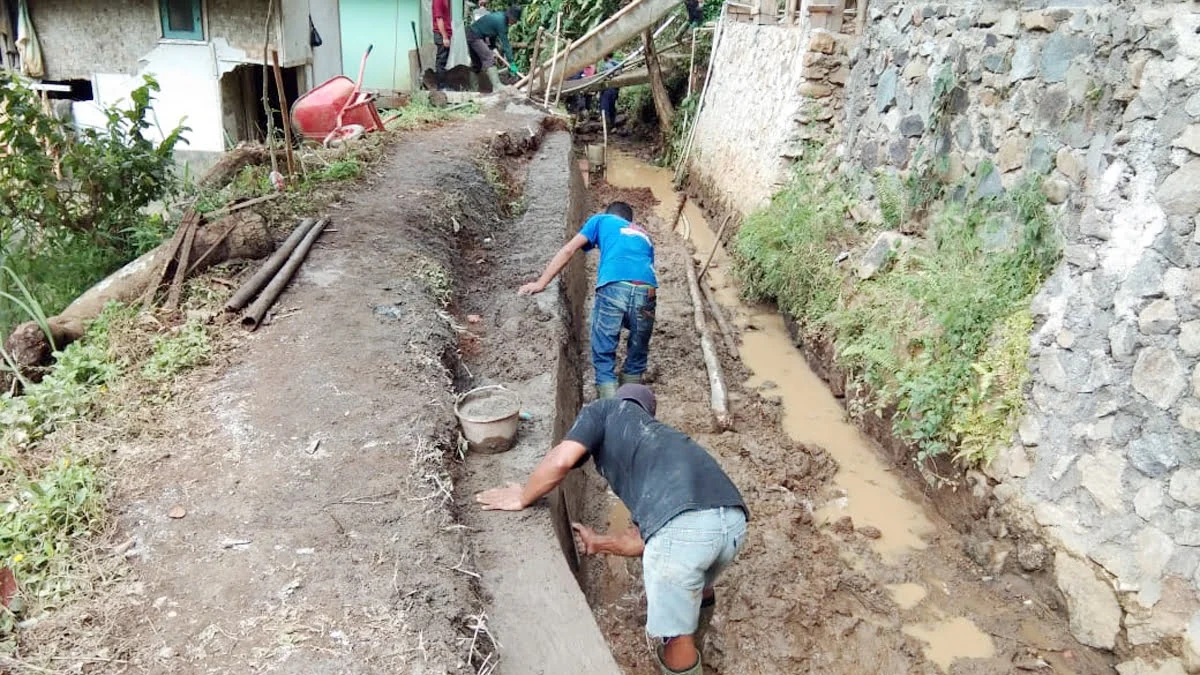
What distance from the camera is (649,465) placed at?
3.52 meters

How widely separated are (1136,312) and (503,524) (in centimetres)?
352

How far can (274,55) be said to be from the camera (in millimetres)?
5805

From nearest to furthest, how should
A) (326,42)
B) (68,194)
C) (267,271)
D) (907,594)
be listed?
(907,594), (267,271), (68,194), (326,42)

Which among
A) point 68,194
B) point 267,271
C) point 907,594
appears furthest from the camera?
point 68,194

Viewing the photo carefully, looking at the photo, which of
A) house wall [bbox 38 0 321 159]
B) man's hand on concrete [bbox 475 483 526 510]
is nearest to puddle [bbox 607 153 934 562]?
man's hand on concrete [bbox 475 483 526 510]

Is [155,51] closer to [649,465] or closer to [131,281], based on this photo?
[131,281]

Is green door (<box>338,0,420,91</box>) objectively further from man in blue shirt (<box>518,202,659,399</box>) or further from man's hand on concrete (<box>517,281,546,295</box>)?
man in blue shirt (<box>518,202,659,399</box>)

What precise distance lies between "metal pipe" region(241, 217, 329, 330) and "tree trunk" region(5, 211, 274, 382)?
0.30 metres

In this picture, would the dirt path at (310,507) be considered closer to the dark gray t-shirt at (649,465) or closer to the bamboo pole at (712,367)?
the dark gray t-shirt at (649,465)

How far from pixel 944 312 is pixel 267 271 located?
4827 millimetres

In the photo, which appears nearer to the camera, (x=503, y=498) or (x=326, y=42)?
(x=503, y=498)

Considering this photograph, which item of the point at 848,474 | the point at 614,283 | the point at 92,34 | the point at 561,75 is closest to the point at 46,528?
the point at 614,283

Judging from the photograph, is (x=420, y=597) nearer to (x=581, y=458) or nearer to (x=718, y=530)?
(x=581, y=458)

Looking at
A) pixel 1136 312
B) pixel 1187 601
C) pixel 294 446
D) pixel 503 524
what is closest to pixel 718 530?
pixel 503 524
